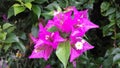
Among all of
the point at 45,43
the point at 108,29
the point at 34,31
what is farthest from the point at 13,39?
the point at 108,29

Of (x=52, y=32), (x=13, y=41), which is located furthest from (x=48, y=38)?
(x=13, y=41)

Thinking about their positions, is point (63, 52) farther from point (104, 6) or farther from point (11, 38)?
point (104, 6)

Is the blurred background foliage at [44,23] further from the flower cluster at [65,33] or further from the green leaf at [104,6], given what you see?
Result: the flower cluster at [65,33]

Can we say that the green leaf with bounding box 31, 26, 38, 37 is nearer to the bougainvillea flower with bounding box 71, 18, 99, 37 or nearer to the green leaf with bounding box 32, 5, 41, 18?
the green leaf with bounding box 32, 5, 41, 18

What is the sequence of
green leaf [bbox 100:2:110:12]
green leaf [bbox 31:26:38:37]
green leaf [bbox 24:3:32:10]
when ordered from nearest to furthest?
green leaf [bbox 24:3:32:10]
green leaf [bbox 31:26:38:37]
green leaf [bbox 100:2:110:12]

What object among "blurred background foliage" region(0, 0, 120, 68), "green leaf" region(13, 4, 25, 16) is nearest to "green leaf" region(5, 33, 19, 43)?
"blurred background foliage" region(0, 0, 120, 68)

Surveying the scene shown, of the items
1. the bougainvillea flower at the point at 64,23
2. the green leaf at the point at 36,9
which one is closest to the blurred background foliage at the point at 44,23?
the green leaf at the point at 36,9
